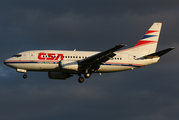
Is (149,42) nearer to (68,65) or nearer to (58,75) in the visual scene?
(68,65)

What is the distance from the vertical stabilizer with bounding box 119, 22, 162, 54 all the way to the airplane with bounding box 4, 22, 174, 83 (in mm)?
842

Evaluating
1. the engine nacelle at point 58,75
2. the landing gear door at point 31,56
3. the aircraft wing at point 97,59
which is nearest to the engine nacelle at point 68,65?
the aircraft wing at point 97,59

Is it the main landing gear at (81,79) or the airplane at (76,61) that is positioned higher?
the airplane at (76,61)

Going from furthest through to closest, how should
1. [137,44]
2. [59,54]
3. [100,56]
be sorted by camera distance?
[137,44] → [59,54] → [100,56]

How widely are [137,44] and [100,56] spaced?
12221mm

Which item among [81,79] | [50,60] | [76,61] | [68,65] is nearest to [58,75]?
[81,79]

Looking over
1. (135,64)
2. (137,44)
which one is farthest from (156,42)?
(135,64)

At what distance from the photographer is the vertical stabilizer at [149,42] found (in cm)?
5820

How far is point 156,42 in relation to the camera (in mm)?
60000

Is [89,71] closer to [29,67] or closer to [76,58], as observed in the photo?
[76,58]

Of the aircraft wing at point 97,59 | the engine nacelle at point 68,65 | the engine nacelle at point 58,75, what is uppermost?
the aircraft wing at point 97,59

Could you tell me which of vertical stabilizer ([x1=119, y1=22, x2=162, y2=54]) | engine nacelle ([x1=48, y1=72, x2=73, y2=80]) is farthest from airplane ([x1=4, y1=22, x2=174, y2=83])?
vertical stabilizer ([x1=119, y1=22, x2=162, y2=54])

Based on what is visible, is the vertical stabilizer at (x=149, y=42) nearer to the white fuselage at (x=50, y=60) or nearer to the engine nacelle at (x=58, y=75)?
the white fuselage at (x=50, y=60)

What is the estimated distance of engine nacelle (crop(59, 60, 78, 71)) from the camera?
50.8m
